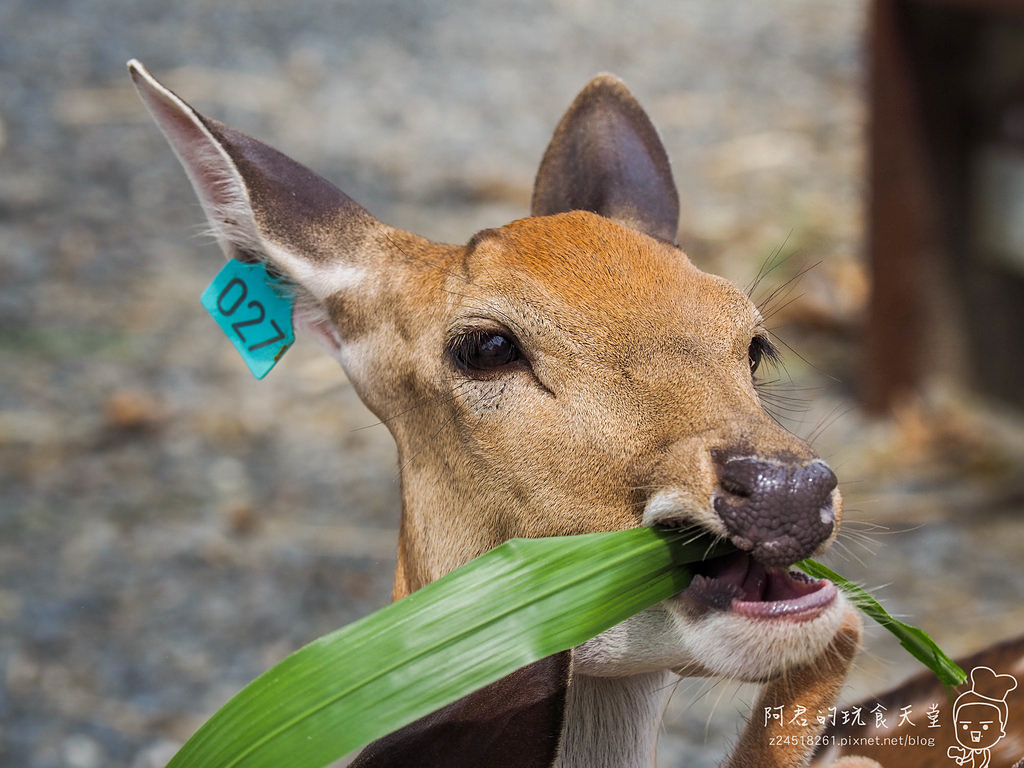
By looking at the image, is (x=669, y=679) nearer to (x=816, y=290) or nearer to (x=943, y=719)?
(x=943, y=719)

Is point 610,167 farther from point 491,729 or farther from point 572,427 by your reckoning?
point 491,729

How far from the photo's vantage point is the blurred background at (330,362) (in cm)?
567

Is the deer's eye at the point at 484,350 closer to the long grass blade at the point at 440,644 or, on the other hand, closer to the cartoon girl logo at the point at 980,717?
the long grass blade at the point at 440,644

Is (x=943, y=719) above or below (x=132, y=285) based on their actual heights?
above

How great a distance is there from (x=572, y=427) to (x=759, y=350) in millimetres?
529

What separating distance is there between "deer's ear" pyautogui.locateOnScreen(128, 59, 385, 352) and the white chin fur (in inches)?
43.7

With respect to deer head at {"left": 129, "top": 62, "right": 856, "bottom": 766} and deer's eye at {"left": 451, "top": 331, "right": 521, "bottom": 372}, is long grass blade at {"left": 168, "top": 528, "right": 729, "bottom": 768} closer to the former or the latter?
deer head at {"left": 129, "top": 62, "right": 856, "bottom": 766}

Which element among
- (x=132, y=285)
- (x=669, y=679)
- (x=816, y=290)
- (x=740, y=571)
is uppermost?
(x=740, y=571)

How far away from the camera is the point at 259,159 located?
9.29 ft

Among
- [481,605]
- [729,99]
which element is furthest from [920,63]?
[481,605]

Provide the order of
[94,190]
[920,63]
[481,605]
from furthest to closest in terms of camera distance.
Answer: [94,190]
[920,63]
[481,605]

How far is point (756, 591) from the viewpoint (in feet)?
6.98

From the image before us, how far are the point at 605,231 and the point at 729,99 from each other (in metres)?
9.00

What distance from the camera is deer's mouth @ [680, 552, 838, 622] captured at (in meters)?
2.09
